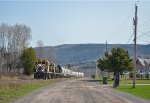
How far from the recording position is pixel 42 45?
157500mm

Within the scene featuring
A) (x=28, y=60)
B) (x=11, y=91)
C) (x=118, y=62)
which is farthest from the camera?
(x=28, y=60)

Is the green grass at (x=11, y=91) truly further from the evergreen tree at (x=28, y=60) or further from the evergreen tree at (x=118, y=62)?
the evergreen tree at (x=28, y=60)

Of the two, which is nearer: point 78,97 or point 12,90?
point 78,97

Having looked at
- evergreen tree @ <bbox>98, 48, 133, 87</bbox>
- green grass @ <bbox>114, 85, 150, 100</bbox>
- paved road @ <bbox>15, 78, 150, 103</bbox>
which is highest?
evergreen tree @ <bbox>98, 48, 133, 87</bbox>

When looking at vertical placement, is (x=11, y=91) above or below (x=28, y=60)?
below

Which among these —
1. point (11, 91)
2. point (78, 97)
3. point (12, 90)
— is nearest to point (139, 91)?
point (12, 90)

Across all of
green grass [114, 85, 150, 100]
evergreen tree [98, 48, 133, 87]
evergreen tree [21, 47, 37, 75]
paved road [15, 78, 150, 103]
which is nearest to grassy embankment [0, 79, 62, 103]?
paved road [15, 78, 150, 103]

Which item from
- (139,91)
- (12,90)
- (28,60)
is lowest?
(139,91)

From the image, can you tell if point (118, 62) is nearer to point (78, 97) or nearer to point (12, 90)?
point (12, 90)

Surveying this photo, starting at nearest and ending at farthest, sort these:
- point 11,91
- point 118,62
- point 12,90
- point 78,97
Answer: point 78,97 < point 11,91 < point 12,90 < point 118,62

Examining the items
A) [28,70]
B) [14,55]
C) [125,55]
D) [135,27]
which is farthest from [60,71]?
[135,27]

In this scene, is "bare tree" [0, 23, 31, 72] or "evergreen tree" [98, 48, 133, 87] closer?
"evergreen tree" [98, 48, 133, 87]

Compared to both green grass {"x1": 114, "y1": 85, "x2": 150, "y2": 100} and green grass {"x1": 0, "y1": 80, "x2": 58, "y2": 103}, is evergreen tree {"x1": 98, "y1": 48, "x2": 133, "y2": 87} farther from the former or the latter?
green grass {"x1": 0, "y1": 80, "x2": 58, "y2": 103}

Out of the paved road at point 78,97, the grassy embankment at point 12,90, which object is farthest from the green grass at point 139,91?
the grassy embankment at point 12,90
